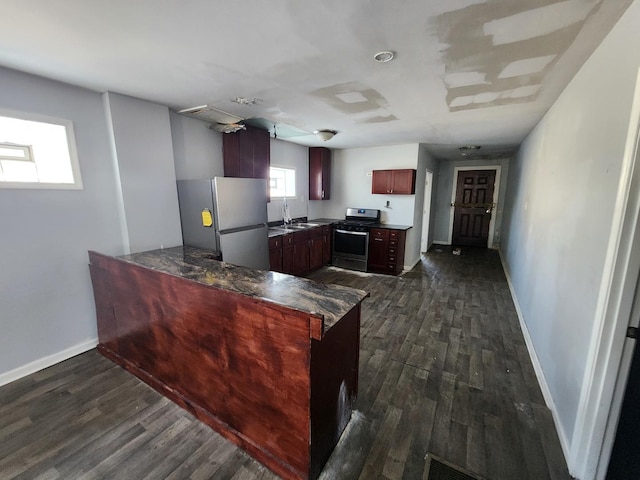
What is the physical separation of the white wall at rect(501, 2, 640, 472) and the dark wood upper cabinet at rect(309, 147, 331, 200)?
3530mm

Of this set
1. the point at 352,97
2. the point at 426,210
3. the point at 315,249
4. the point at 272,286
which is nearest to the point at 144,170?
the point at 272,286

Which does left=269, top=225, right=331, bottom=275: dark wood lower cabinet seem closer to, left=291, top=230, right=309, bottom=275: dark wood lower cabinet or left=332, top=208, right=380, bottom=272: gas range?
left=291, top=230, right=309, bottom=275: dark wood lower cabinet

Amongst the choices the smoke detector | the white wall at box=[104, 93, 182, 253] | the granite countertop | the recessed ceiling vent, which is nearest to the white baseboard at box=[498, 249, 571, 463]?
the granite countertop

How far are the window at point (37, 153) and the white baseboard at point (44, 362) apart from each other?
4.82 feet

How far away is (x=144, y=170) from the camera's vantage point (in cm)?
268

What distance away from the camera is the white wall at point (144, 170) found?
2.49 m

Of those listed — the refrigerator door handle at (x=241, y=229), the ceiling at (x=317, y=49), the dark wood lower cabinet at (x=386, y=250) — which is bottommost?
the dark wood lower cabinet at (x=386, y=250)

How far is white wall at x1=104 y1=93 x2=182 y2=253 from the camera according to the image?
2.49 m

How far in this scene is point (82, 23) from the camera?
1397 millimetres

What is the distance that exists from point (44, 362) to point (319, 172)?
4.55 metres

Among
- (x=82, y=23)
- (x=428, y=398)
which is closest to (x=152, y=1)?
(x=82, y=23)

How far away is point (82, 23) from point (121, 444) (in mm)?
2406

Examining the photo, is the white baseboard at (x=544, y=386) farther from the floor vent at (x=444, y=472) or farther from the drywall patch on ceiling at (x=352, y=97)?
the drywall patch on ceiling at (x=352, y=97)

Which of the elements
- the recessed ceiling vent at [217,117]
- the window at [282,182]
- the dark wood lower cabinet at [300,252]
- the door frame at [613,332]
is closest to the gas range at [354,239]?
the dark wood lower cabinet at [300,252]
